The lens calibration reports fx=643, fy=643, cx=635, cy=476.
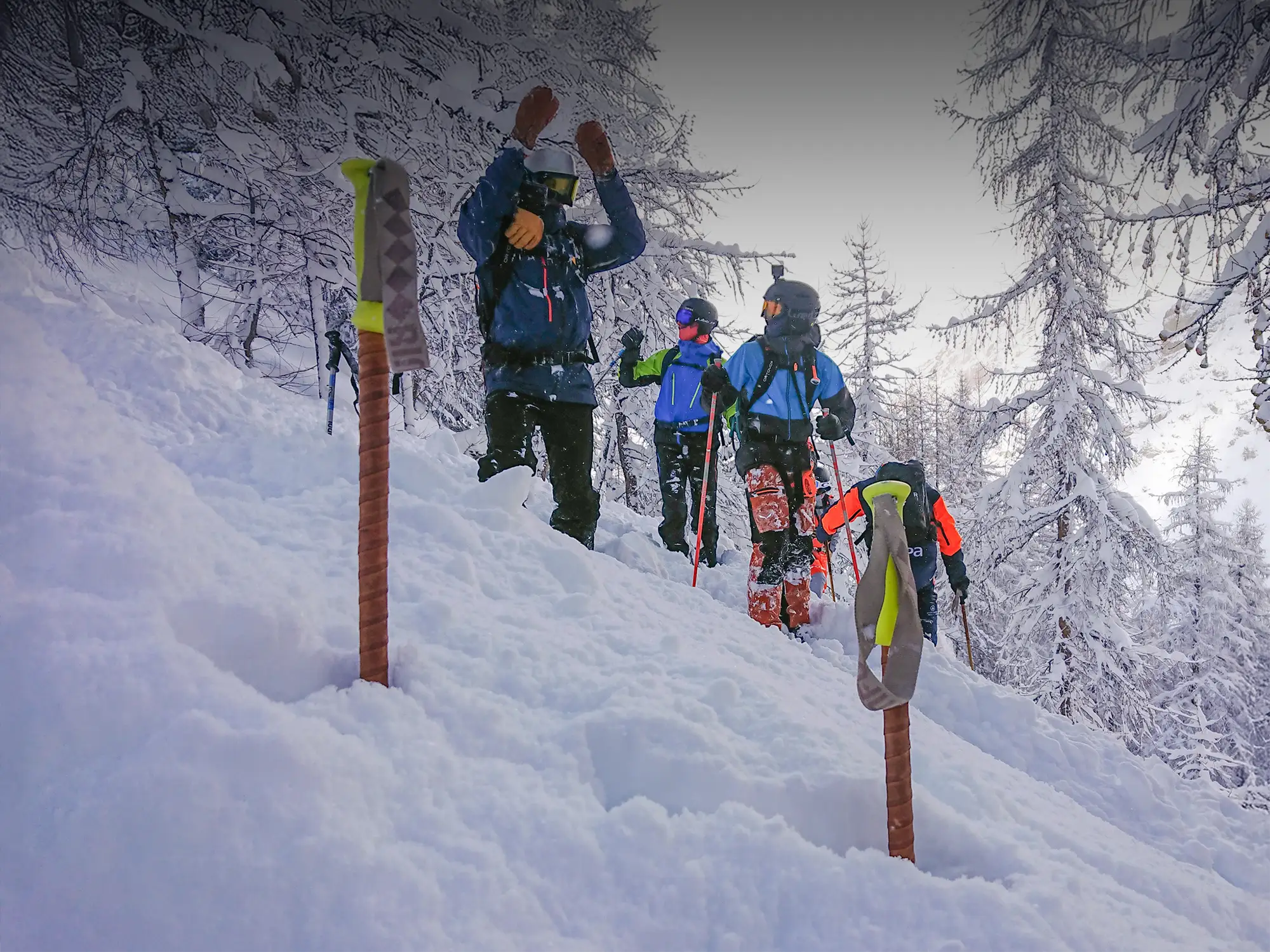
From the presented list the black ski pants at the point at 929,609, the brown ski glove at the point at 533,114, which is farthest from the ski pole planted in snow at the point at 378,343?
the black ski pants at the point at 929,609

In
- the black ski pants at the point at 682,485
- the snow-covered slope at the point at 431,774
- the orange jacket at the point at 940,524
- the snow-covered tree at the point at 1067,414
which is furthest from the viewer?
the snow-covered tree at the point at 1067,414

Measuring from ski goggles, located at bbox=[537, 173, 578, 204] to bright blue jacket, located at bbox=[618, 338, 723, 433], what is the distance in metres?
2.68

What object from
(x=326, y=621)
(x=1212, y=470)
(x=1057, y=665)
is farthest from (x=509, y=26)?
(x=1212, y=470)

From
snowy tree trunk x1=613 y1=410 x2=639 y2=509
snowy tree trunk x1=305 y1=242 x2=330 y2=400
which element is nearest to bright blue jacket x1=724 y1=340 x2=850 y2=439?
snowy tree trunk x1=305 y1=242 x2=330 y2=400

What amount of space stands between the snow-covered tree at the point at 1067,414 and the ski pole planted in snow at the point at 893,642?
35.4 ft

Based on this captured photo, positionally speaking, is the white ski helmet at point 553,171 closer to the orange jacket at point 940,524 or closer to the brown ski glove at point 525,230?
the brown ski glove at point 525,230

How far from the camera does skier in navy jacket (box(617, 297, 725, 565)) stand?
6.65 m

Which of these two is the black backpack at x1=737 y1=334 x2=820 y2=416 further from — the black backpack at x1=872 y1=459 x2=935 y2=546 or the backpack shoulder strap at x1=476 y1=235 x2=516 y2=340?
the backpack shoulder strap at x1=476 y1=235 x2=516 y2=340

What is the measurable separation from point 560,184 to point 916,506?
390 cm

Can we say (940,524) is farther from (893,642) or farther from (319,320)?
(319,320)

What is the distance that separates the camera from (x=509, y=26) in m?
6.66

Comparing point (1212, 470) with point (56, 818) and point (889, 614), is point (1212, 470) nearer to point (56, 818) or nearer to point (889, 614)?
point (889, 614)

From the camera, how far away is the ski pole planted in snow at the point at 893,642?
5.39 ft

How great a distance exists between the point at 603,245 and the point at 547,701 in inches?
127
